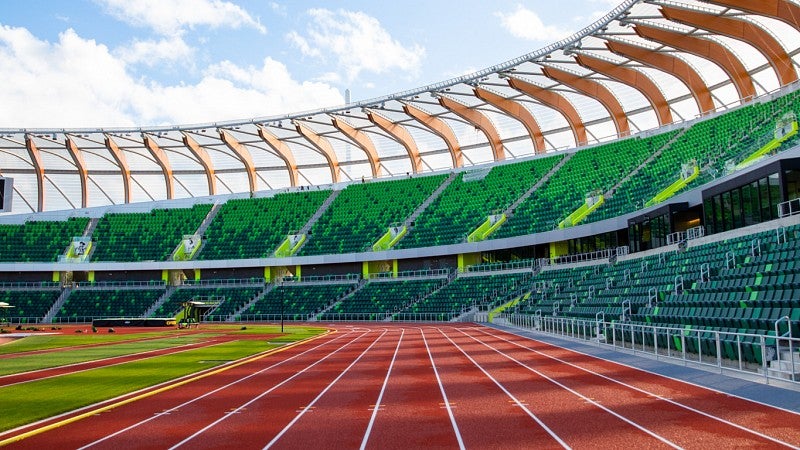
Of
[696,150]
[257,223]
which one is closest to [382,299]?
[257,223]

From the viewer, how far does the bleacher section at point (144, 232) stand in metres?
60.8

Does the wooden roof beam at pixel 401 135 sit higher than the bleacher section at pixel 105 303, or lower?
higher

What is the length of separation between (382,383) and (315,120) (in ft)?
138

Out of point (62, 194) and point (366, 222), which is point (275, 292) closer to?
point (366, 222)

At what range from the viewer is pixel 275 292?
55.7 m

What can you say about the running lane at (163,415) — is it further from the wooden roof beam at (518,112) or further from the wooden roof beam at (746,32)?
the wooden roof beam at (518,112)

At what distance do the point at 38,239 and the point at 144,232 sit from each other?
370 inches

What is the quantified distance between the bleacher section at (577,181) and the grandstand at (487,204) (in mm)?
197

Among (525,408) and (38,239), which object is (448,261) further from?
(525,408)

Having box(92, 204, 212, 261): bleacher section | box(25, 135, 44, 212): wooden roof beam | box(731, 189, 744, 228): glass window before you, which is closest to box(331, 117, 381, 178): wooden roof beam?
box(92, 204, 212, 261): bleacher section

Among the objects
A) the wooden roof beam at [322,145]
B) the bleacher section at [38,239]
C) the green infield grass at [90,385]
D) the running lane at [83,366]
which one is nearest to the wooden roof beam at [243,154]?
the wooden roof beam at [322,145]

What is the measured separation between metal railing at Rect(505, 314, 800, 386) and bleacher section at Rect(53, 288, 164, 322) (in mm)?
42625

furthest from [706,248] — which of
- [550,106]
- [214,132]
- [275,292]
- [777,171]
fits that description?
[214,132]

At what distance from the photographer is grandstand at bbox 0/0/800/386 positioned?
25359mm
